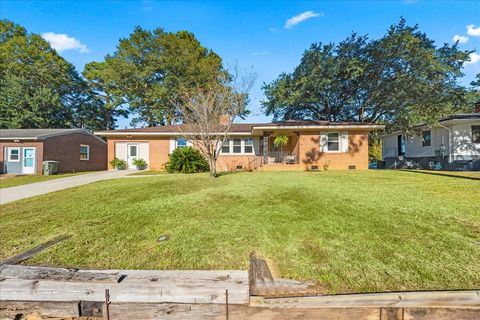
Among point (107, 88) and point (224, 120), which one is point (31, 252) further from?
point (107, 88)

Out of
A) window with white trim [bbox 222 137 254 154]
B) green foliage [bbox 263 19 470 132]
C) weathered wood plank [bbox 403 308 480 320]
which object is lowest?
weathered wood plank [bbox 403 308 480 320]

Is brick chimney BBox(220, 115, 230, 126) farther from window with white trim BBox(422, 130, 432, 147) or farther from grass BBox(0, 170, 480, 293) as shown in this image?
window with white trim BBox(422, 130, 432, 147)

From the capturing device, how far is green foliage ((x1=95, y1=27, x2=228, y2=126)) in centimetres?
2855

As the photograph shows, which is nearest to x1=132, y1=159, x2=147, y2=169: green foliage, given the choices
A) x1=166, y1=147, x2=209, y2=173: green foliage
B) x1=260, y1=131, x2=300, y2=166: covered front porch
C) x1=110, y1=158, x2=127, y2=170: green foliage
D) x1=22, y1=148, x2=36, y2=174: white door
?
x1=110, y1=158, x2=127, y2=170: green foliage

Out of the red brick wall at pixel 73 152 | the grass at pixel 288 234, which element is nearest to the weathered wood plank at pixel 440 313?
the grass at pixel 288 234

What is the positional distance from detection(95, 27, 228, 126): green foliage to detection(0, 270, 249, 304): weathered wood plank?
2660cm

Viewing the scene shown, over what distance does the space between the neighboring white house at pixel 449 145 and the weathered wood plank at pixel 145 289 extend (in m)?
19.2

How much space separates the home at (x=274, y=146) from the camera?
15.7 m

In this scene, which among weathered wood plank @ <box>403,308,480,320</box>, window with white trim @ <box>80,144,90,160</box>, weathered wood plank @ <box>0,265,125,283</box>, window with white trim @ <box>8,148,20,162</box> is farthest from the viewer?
window with white trim @ <box>80,144,90,160</box>

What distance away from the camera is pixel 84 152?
2105 centimetres

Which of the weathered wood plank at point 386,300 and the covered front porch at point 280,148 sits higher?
the covered front porch at point 280,148

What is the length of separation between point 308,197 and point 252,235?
2614mm

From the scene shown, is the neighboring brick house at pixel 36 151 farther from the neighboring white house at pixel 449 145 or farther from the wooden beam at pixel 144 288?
the neighboring white house at pixel 449 145

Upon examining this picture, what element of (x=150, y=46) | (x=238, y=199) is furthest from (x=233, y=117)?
(x=150, y=46)
